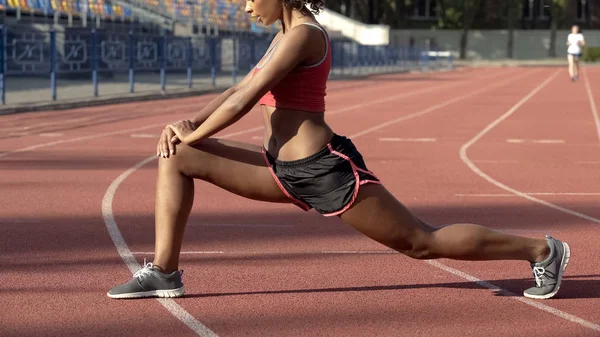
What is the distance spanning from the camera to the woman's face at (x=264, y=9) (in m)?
5.79

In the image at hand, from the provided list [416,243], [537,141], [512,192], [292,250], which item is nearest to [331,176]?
[416,243]

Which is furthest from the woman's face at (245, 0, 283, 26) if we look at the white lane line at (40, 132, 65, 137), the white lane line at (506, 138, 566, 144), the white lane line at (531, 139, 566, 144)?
the white lane line at (40, 132, 65, 137)

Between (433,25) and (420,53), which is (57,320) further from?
(433,25)

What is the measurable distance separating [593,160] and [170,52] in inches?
822

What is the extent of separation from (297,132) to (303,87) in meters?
0.21

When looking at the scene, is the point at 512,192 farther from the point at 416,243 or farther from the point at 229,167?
the point at 229,167

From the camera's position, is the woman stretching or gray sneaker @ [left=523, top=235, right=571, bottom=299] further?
gray sneaker @ [left=523, top=235, right=571, bottom=299]

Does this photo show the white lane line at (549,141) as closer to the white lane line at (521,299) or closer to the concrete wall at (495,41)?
the white lane line at (521,299)

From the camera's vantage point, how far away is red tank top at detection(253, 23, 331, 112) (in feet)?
19.1

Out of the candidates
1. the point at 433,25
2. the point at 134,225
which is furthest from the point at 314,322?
the point at 433,25

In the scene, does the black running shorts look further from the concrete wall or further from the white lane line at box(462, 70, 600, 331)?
the concrete wall

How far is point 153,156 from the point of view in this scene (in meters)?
14.9

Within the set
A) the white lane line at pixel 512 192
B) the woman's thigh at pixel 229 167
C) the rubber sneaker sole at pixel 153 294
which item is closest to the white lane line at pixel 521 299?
the white lane line at pixel 512 192

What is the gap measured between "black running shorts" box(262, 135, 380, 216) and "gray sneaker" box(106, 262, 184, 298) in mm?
821
